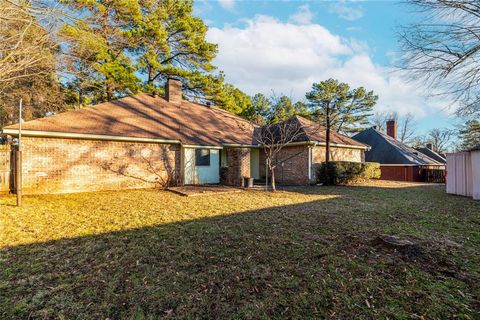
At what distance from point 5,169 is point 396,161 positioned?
84.3 feet

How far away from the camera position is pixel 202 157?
13.4 meters

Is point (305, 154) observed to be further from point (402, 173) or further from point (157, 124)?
point (402, 173)

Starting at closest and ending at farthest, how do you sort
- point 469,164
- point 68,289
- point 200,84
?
point 68,289
point 469,164
point 200,84

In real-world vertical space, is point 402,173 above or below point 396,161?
below

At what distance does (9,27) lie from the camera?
26.9ft

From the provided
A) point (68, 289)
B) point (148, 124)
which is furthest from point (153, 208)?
point (148, 124)

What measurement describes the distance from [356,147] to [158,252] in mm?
15889

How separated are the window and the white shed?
1131cm

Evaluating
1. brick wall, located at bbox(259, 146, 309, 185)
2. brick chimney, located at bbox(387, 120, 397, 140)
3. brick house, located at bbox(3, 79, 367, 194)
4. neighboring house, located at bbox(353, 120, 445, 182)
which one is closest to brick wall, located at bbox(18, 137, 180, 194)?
brick house, located at bbox(3, 79, 367, 194)

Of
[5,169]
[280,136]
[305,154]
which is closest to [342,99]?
[280,136]

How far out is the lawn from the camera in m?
2.51

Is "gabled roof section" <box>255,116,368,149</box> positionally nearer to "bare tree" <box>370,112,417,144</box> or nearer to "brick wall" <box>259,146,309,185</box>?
"brick wall" <box>259,146,309,185</box>

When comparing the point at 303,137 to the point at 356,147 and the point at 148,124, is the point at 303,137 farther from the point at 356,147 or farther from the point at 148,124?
the point at 148,124

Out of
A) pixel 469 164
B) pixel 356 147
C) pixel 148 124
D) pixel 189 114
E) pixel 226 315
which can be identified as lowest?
pixel 226 315
